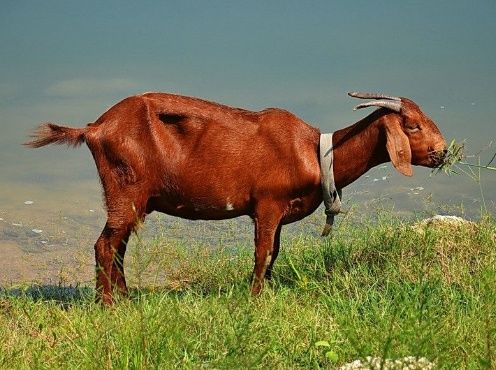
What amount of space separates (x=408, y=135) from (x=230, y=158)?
1487 millimetres

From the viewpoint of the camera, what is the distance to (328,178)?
6141mm

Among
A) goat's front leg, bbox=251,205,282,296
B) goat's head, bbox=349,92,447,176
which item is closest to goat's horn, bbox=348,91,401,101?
goat's head, bbox=349,92,447,176

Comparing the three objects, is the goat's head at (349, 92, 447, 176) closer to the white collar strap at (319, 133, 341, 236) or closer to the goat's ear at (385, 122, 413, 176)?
the goat's ear at (385, 122, 413, 176)

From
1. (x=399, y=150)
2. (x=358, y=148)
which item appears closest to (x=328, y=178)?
(x=358, y=148)

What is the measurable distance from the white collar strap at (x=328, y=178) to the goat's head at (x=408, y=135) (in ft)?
1.49

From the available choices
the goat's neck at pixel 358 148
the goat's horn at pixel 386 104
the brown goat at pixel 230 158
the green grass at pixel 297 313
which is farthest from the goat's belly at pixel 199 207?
the goat's horn at pixel 386 104

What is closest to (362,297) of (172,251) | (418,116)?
(418,116)

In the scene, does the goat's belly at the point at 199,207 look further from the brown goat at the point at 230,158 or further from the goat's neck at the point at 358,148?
the goat's neck at the point at 358,148

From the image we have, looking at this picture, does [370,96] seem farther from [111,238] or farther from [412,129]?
[111,238]

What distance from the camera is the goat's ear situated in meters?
5.98

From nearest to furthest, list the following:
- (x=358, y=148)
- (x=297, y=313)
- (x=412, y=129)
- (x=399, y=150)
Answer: (x=297, y=313)
(x=399, y=150)
(x=412, y=129)
(x=358, y=148)

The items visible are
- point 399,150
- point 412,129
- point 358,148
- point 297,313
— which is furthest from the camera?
point 358,148

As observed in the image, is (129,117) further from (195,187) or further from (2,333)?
(2,333)

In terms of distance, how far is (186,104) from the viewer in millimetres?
6340
